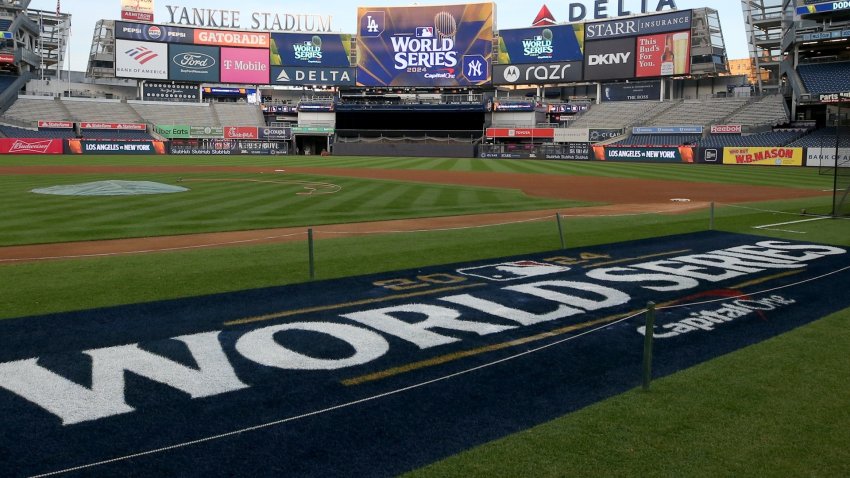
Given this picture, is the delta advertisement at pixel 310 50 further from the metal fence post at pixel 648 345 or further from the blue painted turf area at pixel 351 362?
the metal fence post at pixel 648 345

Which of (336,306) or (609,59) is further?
(609,59)

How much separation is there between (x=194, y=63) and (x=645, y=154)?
58867 mm

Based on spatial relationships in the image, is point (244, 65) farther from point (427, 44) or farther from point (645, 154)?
point (645, 154)

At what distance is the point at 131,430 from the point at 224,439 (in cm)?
80

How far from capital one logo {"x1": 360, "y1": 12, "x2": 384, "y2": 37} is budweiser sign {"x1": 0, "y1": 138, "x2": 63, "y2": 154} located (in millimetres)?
38430

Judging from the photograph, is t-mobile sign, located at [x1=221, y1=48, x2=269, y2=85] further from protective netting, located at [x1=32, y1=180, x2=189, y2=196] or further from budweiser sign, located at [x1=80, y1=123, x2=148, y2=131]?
protective netting, located at [x1=32, y1=180, x2=189, y2=196]

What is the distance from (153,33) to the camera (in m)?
85.1

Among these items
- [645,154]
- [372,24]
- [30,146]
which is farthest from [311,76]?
[645,154]

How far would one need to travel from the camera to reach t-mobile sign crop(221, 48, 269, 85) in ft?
287

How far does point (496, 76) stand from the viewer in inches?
3297

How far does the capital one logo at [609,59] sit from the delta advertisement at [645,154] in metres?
18.3

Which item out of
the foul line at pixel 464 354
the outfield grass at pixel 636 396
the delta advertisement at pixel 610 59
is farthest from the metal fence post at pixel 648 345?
the delta advertisement at pixel 610 59

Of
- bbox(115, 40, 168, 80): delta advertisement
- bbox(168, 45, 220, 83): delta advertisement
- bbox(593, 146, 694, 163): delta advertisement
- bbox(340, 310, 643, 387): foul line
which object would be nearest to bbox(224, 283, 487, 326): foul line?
bbox(340, 310, 643, 387): foul line

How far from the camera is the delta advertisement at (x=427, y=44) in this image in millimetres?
82812
